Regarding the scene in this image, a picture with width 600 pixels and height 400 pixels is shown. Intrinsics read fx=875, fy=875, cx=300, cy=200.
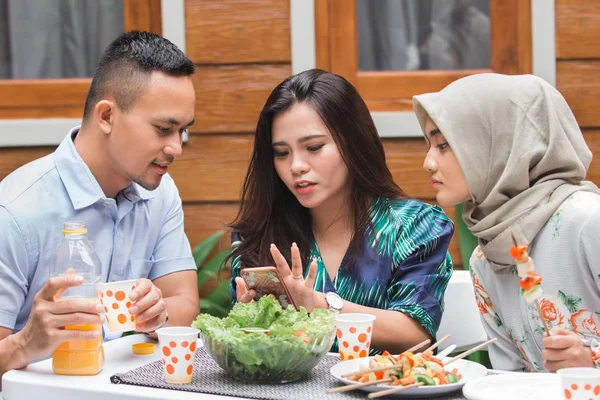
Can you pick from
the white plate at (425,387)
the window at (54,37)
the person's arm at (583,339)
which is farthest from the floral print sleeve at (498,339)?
the window at (54,37)

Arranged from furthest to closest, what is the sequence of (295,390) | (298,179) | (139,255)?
1. (139,255)
2. (298,179)
3. (295,390)

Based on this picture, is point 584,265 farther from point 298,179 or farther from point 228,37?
point 228,37

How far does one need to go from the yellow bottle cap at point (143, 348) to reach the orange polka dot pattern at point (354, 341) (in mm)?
494

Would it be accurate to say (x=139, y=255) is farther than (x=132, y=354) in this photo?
Yes

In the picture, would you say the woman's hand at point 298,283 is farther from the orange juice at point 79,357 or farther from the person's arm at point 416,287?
the orange juice at point 79,357

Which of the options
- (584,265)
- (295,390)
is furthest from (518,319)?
(295,390)

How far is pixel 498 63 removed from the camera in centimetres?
390

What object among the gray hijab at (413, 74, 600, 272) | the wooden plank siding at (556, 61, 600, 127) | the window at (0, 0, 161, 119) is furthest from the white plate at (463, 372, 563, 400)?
the window at (0, 0, 161, 119)

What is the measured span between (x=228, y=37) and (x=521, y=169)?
75.9 inches

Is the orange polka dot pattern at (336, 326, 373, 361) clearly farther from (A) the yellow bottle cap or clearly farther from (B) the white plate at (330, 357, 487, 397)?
(A) the yellow bottle cap

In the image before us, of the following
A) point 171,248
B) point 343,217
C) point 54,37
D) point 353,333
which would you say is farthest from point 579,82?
point 54,37

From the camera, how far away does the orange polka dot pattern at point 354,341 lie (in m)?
2.01

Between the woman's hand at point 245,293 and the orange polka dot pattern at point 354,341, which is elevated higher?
the woman's hand at point 245,293

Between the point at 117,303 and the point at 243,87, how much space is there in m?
1.95
